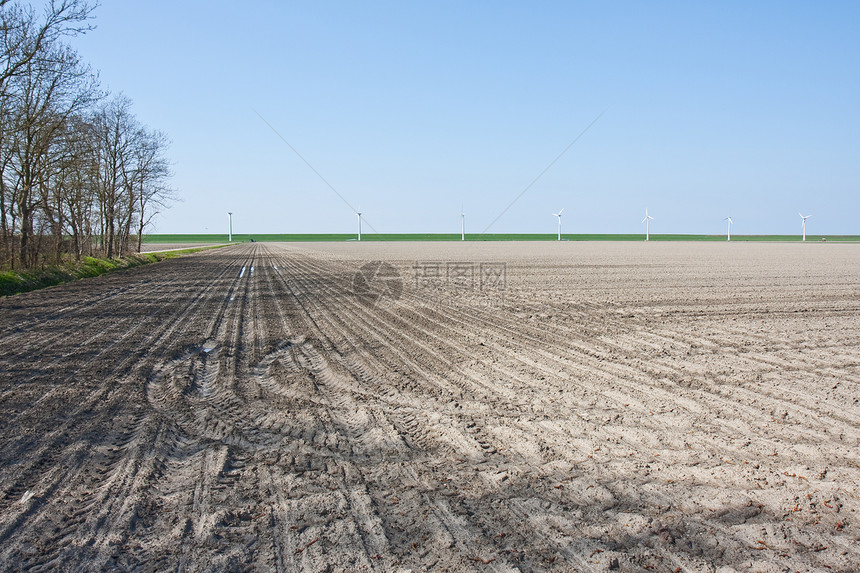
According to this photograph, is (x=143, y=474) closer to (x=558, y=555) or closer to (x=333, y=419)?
(x=333, y=419)

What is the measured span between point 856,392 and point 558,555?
18.3 feet

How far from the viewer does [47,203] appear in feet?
87.4

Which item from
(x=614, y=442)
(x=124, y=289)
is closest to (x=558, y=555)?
(x=614, y=442)

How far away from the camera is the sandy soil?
11.9 ft

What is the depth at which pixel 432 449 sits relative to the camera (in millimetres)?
5301

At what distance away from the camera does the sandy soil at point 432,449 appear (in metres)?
3.62
